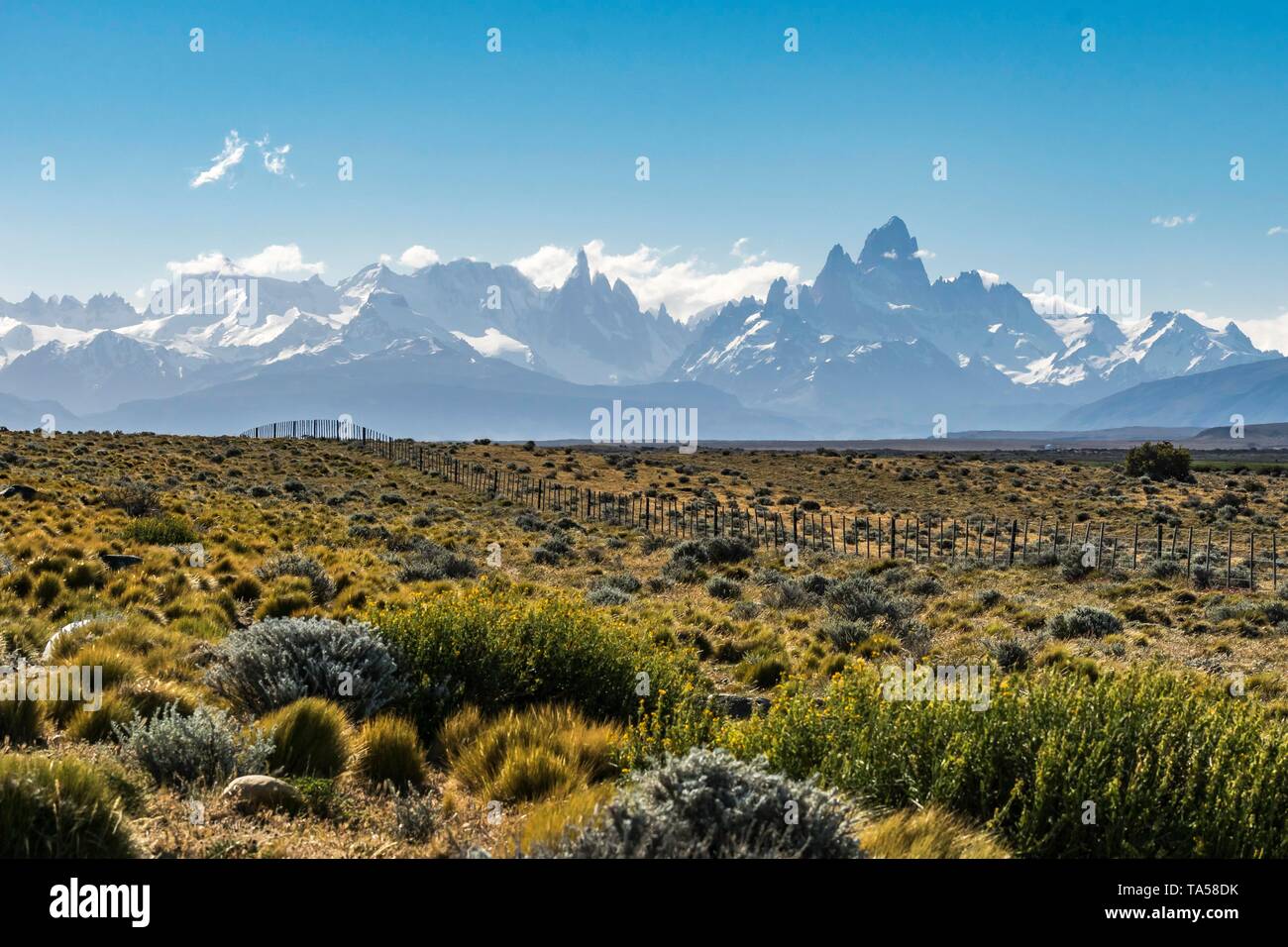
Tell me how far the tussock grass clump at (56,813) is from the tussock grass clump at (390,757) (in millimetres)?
1842

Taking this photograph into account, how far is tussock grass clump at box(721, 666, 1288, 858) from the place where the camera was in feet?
15.4

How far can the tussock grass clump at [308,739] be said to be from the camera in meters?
5.89

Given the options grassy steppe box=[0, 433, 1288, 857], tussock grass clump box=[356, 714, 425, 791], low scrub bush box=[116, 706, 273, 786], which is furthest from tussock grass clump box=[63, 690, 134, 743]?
tussock grass clump box=[356, 714, 425, 791]

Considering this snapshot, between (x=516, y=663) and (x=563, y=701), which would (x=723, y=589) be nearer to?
(x=516, y=663)

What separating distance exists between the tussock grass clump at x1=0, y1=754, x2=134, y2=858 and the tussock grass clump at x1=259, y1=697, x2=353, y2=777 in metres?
1.54

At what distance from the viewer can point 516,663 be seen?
8.27 metres

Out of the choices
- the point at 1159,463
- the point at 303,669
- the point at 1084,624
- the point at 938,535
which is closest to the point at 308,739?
the point at 303,669

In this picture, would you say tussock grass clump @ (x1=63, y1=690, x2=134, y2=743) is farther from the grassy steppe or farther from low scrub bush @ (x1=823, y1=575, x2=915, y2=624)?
low scrub bush @ (x1=823, y1=575, x2=915, y2=624)

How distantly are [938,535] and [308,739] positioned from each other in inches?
1271

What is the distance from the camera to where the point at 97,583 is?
1222 cm

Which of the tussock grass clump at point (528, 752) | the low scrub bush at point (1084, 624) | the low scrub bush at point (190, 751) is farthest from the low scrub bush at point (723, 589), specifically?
the low scrub bush at point (190, 751)
